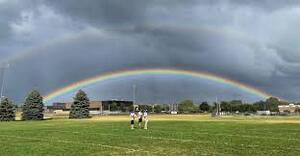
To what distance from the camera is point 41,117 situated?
Answer: 341ft

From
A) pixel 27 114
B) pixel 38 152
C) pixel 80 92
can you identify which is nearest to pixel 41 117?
pixel 27 114

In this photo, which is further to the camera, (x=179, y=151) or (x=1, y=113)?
(x=1, y=113)

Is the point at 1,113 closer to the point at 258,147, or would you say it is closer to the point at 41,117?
the point at 41,117

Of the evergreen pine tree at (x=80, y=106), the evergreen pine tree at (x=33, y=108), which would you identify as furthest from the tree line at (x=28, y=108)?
the evergreen pine tree at (x=80, y=106)

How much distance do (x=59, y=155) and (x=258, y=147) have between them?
10660mm

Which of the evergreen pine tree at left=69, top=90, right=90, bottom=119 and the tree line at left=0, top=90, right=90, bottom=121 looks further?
the evergreen pine tree at left=69, top=90, right=90, bottom=119

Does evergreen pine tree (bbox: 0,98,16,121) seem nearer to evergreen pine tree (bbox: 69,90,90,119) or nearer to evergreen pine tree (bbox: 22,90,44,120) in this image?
evergreen pine tree (bbox: 22,90,44,120)

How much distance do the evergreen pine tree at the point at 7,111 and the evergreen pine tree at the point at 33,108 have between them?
2.80 metres

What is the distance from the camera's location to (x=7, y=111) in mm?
101250

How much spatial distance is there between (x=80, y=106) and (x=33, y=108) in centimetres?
1385

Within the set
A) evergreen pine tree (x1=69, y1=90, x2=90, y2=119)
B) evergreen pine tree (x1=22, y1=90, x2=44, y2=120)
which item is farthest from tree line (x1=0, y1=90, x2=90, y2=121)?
evergreen pine tree (x1=69, y1=90, x2=90, y2=119)

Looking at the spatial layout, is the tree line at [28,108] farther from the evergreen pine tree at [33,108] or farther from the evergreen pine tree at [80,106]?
the evergreen pine tree at [80,106]

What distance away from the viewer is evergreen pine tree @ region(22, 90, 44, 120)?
10331 cm

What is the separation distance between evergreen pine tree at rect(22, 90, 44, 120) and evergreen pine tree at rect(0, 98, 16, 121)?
2.80m
